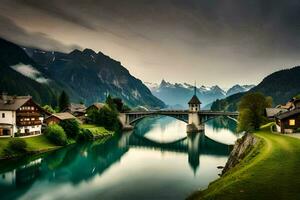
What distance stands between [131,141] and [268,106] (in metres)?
45.4

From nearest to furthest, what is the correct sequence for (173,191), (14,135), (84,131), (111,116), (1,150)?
(173,191) → (1,150) → (14,135) → (84,131) → (111,116)

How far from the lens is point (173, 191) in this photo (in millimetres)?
43531

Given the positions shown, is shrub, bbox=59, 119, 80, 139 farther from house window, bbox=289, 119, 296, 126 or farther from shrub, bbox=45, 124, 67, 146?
house window, bbox=289, 119, 296, 126

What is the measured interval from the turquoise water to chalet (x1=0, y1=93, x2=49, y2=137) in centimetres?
1103

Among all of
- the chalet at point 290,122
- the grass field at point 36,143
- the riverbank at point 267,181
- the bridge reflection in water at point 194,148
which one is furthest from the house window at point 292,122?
the grass field at point 36,143

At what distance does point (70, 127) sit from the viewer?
297ft

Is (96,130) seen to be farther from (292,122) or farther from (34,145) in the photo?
(292,122)

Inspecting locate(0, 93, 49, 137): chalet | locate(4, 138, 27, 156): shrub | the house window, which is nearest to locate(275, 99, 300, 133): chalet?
the house window

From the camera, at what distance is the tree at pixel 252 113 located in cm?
6925

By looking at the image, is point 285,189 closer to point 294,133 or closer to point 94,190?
point 94,190

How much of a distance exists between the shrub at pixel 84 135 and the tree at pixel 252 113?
47.1m

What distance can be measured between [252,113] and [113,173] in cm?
3414

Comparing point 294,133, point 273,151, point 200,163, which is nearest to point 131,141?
point 200,163

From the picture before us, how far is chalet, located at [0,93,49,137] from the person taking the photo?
7538 cm
